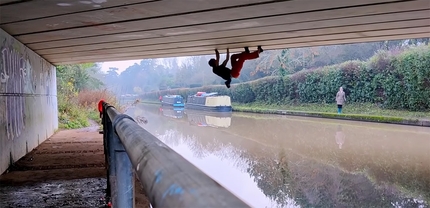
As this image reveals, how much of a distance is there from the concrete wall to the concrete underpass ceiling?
25 cm

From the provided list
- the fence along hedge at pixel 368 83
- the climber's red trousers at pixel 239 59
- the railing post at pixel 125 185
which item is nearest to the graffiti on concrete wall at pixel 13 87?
the climber's red trousers at pixel 239 59

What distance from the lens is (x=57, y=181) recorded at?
3.44 m

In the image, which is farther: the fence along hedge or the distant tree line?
the distant tree line

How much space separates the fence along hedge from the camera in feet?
40.7

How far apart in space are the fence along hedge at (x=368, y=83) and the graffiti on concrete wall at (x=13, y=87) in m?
12.3

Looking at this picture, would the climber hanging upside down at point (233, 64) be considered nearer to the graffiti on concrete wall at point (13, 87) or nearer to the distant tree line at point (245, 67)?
the graffiti on concrete wall at point (13, 87)

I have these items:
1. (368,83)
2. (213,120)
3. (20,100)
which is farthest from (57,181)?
(368,83)

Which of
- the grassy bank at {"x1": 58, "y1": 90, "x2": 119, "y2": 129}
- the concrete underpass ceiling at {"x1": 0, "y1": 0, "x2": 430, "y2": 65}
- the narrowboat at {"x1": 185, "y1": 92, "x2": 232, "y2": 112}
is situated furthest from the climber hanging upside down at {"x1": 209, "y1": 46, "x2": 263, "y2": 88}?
the narrowboat at {"x1": 185, "y1": 92, "x2": 232, "y2": 112}

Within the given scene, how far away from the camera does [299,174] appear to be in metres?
5.30

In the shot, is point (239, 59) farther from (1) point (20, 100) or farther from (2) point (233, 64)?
(1) point (20, 100)

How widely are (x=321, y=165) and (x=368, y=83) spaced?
1067 centimetres

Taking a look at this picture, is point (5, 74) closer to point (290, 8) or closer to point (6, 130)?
point (6, 130)

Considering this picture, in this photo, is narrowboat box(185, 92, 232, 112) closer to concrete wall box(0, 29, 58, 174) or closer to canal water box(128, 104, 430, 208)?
canal water box(128, 104, 430, 208)

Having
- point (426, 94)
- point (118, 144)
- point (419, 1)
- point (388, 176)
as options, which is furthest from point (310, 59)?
point (118, 144)
